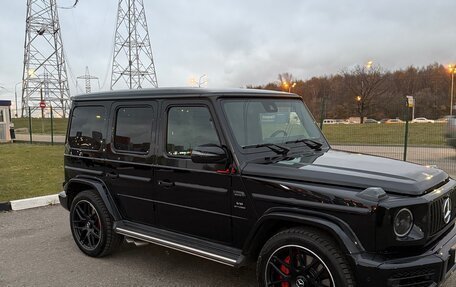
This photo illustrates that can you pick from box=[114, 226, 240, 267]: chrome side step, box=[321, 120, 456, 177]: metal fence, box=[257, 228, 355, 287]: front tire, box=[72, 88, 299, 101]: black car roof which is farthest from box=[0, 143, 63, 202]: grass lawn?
box=[321, 120, 456, 177]: metal fence

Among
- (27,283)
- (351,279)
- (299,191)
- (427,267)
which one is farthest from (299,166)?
(27,283)

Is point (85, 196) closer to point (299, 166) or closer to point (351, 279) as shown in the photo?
point (299, 166)

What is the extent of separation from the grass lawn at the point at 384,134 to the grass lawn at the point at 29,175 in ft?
23.2

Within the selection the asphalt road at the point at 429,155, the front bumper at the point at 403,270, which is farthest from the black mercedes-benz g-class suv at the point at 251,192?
the asphalt road at the point at 429,155

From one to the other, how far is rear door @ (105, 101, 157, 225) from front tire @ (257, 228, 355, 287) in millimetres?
1524

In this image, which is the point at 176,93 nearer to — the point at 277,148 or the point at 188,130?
the point at 188,130

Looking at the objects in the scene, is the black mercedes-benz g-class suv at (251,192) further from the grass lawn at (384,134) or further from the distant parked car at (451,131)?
the distant parked car at (451,131)

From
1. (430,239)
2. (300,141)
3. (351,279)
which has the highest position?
(300,141)

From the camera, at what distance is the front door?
361 cm

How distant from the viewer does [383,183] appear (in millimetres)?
2922

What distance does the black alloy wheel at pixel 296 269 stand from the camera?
9.83 feet

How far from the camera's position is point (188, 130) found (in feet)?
12.9

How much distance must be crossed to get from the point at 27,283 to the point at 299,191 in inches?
121

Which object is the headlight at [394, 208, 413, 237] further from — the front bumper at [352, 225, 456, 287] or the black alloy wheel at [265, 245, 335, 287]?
the black alloy wheel at [265, 245, 335, 287]
